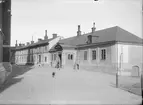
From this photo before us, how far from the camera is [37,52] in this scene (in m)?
50.7

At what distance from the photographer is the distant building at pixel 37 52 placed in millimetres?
45531

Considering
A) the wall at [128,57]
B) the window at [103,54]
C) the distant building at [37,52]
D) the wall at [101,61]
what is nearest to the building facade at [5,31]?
the wall at [101,61]

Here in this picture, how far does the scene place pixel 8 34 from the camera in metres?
21.9

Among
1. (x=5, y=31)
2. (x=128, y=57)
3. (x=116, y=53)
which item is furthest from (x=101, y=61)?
(x=5, y=31)

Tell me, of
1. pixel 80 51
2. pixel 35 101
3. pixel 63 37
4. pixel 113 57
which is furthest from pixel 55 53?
pixel 35 101

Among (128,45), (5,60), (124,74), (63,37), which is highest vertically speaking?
(63,37)

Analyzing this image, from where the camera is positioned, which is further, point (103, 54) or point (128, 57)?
point (103, 54)

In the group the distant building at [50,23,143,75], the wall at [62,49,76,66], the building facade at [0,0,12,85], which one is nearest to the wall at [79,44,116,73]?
the distant building at [50,23,143,75]

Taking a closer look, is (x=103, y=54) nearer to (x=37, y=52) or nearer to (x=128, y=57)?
(x=128, y=57)

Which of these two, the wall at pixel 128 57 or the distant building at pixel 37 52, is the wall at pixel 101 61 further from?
the distant building at pixel 37 52

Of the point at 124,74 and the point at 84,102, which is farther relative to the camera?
the point at 124,74

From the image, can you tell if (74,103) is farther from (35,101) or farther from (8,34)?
(8,34)

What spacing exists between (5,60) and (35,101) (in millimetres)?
14819

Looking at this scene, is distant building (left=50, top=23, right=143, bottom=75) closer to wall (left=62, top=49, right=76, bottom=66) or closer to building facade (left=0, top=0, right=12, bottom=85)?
wall (left=62, top=49, right=76, bottom=66)
